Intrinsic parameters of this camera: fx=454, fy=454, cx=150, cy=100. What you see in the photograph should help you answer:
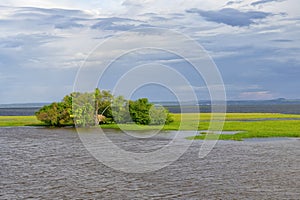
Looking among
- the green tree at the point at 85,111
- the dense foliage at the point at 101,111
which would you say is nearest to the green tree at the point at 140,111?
the dense foliage at the point at 101,111

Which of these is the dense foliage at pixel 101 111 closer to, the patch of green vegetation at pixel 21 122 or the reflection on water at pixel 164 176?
the patch of green vegetation at pixel 21 122

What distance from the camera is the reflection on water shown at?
22188 millimetres

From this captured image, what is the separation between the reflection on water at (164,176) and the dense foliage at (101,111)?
2805 centimetres

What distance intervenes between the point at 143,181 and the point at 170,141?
21.4m

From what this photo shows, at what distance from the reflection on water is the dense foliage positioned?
2805 cm

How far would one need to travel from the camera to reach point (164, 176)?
2659cm

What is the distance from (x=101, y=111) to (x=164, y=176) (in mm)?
45906

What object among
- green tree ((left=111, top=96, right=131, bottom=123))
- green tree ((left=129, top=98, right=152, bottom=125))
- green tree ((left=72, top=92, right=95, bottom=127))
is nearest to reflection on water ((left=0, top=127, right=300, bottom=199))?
green tree ((left=129, top=98, right=152, bottom=125))

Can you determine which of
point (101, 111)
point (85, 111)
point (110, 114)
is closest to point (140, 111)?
point (110, 114)

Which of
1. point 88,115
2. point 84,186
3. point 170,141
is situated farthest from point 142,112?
point 84,186

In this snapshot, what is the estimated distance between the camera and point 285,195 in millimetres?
21750

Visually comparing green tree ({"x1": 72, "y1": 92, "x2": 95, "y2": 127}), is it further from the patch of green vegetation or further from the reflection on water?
the reflection on water

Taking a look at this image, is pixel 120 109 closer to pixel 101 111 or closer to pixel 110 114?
pixel 110 114

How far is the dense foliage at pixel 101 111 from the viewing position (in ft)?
225
